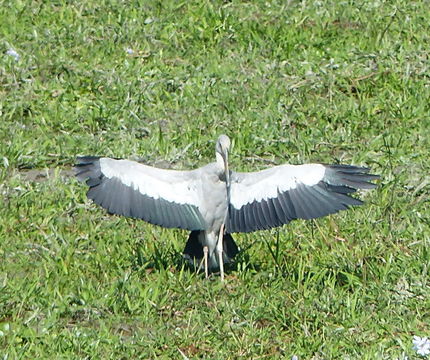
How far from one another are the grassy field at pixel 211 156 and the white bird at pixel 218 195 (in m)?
0.23

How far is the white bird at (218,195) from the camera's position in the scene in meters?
6.32

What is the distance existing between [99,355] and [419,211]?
2383 mm

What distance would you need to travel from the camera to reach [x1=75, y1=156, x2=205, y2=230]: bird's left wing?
632 cm

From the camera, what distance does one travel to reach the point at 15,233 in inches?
271

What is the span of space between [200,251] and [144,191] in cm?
43

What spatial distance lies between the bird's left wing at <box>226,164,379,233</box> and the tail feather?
14cm

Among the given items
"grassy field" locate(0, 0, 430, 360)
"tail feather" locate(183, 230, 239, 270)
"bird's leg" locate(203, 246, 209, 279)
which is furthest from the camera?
"tail feather" locate(183, 230, 239, 270)

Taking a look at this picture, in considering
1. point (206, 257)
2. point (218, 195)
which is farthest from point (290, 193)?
point (206, 257)

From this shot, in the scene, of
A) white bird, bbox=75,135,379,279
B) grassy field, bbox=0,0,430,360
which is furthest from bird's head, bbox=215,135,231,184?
grassy field, bbox=0,0,430,360

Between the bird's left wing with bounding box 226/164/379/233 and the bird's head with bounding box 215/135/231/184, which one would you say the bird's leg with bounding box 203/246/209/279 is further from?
the bird's head with bounding box 215/135/231/184

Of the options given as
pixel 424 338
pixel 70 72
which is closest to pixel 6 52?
pixel 70 72

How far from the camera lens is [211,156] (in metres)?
7.95

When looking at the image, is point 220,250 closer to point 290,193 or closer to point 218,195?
point 218,195

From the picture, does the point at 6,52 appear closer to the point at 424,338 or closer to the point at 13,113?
the point at 13,113
